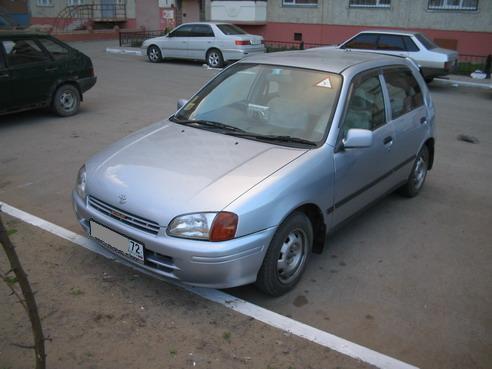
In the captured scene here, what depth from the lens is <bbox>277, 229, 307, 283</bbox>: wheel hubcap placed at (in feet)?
11.9

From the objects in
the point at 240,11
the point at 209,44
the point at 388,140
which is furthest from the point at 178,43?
the point at 388,140

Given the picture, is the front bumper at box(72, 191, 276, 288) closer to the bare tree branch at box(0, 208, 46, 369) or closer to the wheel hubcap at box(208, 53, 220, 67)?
the bare tree branch at box(0, 208, 46, 369)

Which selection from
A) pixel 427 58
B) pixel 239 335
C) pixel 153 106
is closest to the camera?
pixel 239 335

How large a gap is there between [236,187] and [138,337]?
1.15 meters

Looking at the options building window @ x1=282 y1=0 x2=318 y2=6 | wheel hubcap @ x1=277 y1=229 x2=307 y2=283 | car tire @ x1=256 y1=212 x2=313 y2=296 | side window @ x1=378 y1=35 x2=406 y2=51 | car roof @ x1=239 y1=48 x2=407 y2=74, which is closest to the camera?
car tire @ x1=256 y1=212 x2=313 y2=296

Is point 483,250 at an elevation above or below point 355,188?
below

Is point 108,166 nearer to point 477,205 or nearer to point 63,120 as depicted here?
point 477,205

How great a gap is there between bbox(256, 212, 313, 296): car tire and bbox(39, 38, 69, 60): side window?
688cm

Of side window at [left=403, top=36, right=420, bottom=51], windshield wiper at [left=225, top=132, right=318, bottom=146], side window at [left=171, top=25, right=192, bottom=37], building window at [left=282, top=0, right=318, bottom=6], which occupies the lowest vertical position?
windshield wiper at [left=225, top=132, right=318, bottom=146]

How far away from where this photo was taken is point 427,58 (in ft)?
44.6

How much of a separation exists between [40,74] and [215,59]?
9.04 meters

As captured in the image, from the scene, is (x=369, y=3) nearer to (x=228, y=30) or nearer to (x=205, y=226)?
(x=228, y=30)

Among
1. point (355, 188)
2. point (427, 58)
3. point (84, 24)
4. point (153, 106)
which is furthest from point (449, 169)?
point (84, 24)

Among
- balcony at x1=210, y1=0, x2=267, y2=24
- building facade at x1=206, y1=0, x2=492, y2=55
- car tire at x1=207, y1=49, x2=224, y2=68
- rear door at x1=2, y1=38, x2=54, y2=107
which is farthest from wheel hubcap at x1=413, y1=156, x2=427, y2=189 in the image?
balcony at x1=210, y1=0, x2=267, y2=24
